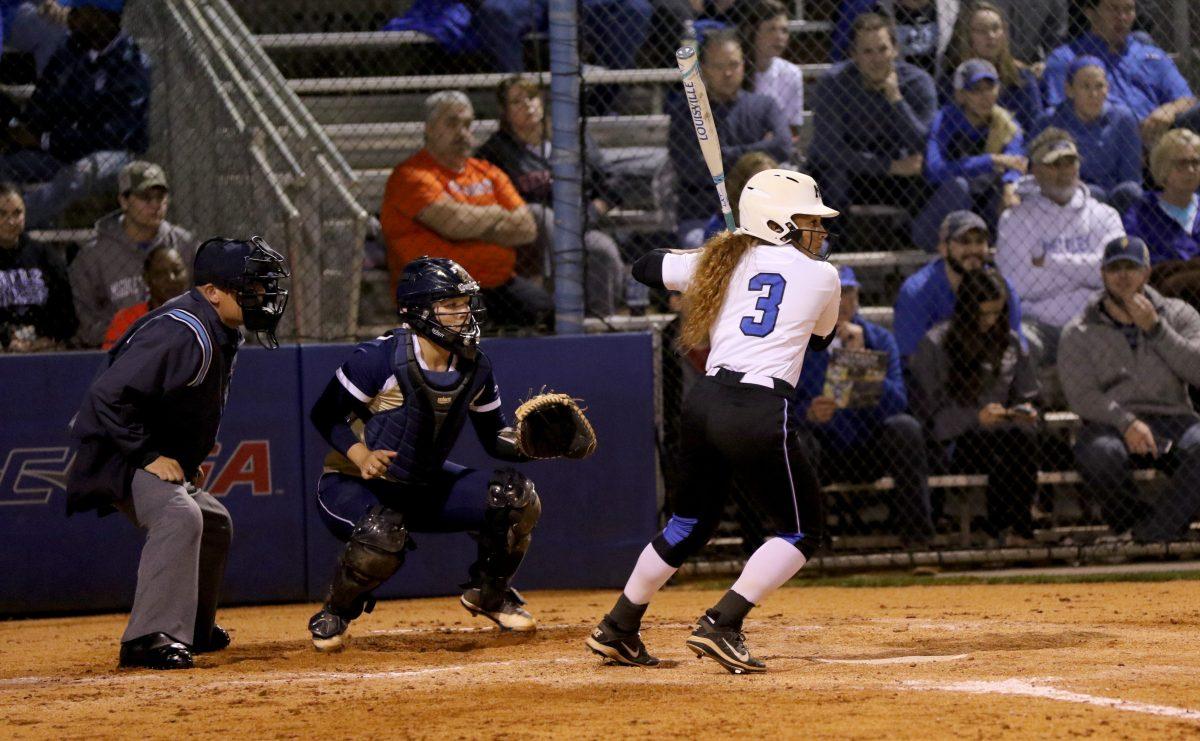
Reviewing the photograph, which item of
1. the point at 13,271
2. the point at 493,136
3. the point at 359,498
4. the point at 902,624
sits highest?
the point at 493,136

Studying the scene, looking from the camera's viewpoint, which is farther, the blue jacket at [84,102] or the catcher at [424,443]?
the blue jacket at [84,102]

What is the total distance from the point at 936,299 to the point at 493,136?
2.68 meters

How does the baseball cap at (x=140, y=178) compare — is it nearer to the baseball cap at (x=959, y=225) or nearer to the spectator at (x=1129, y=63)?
the baseball cap at (x=959, y=225)

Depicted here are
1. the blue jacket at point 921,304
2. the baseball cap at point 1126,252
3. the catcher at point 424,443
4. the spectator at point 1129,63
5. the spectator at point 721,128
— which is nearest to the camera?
the catcher at point 424,443

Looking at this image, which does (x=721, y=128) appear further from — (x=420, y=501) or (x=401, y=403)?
(x=420, y=501)

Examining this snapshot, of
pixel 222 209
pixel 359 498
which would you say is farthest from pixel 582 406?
pixel 222 209

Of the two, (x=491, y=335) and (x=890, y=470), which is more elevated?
(x=491, y=335)

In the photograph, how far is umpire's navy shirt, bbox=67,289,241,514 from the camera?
5.52m

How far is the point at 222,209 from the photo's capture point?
28.4 ft

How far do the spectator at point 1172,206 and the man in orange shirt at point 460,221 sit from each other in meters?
3.66

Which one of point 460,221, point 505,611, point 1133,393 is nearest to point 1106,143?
point 1133,393

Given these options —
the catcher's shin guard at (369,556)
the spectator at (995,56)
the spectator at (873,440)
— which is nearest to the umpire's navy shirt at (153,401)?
the catcher's shin guard at (369,556)

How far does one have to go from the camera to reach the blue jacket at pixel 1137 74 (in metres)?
9.45

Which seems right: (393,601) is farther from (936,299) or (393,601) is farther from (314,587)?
(936,299)
